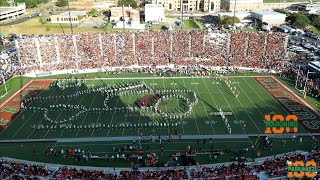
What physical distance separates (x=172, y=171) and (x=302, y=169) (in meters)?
8.08

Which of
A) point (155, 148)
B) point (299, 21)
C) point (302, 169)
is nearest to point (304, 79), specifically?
point (302, 169)

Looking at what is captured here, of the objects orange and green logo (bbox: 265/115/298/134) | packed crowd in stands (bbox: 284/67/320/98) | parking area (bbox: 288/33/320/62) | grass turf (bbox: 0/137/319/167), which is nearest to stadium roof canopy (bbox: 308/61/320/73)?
packed crowd in stands (bbox: 284/67/320/98)

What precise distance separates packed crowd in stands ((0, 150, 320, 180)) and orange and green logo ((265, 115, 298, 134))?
6.17m

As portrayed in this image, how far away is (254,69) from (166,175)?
2919 centimetres

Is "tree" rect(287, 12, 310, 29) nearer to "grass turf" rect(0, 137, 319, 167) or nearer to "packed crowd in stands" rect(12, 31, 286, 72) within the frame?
"packed crowd in stands" rect(12, 31, 286, 72)

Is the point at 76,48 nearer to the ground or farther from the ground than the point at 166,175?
farther from the ground

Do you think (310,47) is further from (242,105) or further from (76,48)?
(76,48)

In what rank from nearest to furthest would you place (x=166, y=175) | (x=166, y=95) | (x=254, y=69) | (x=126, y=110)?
(x=166, y=175), (x=126, y=110), (x=166, y=95), (x=254, y=69)

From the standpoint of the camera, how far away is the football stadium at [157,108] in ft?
76.0

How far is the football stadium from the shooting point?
2317 centimetres

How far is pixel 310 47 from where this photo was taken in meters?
56.8

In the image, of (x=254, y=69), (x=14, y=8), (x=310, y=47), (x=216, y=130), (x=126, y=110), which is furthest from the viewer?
(x=14, y=8)

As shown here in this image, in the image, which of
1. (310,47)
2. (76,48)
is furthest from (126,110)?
(310,47)

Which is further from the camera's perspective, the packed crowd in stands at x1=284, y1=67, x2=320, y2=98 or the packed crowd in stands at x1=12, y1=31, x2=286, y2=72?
the packed crowd in stands at x1=12, y1=31, x2=286, y2=72
